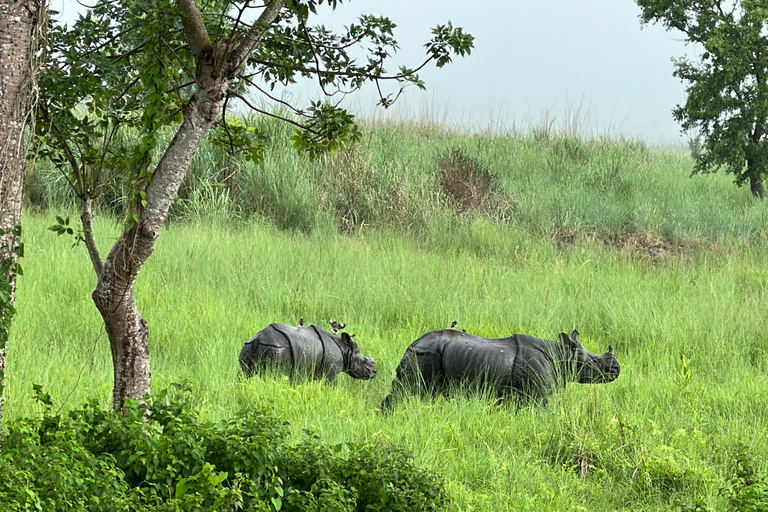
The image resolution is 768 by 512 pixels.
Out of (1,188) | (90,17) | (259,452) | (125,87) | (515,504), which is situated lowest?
(515,504)

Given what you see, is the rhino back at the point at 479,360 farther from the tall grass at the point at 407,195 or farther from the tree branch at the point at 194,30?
the tall grass at the point at 407,195

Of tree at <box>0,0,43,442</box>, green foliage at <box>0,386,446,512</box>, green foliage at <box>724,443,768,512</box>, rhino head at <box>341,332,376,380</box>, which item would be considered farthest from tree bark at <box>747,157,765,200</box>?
tree at <box>0,0,43,442</box>

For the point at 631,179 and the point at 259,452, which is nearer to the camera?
the point at 259,452

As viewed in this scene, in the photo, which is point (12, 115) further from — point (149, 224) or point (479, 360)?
point (479, 360)

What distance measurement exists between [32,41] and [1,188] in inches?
30.7

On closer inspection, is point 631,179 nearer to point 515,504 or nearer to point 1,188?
point 515,504

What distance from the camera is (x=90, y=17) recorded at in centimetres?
494

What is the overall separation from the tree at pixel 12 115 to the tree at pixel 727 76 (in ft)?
47.2

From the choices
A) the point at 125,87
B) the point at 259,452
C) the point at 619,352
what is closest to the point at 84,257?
the point at 125,87

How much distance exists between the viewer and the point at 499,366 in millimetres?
6102

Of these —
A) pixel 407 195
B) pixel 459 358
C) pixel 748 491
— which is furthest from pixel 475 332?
pixel 407 195

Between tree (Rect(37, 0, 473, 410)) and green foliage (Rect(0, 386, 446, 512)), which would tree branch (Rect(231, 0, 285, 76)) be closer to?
tree (Rect(37, 0, 473, 410))

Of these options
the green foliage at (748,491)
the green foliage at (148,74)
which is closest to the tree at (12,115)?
the green foliage at (148,74)

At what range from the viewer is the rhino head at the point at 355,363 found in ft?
22.0
